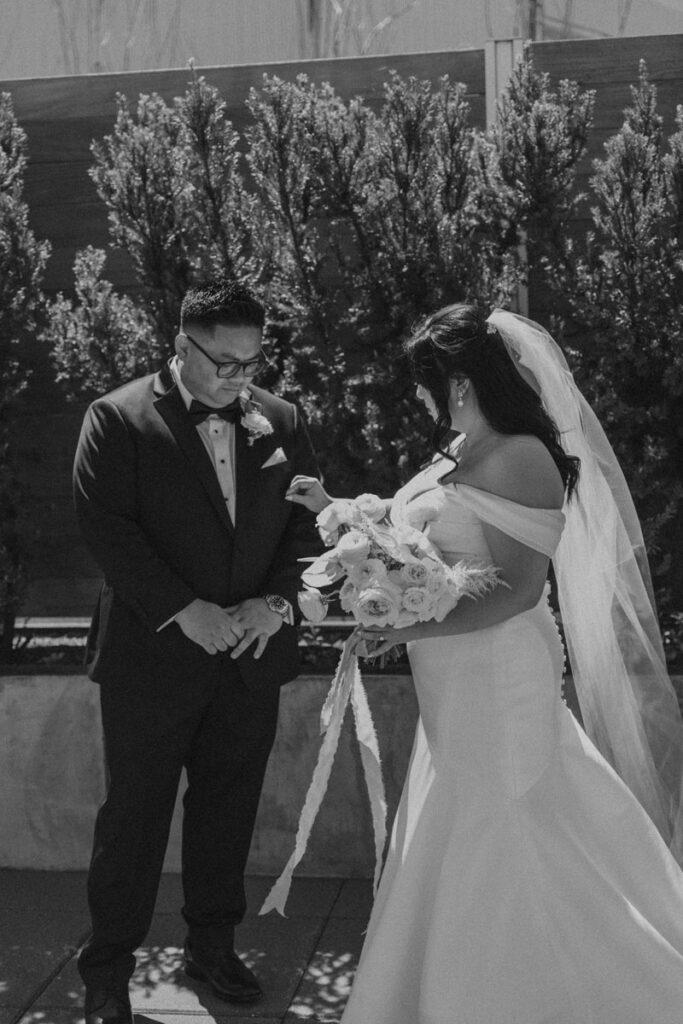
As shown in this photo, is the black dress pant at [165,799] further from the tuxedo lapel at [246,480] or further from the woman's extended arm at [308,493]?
the woman's extended arm at [308,493]

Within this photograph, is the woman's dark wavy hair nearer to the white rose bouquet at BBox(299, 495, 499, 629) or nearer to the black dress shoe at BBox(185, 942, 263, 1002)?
the white rose bouquet at BBox(299, 495, 499, 629)

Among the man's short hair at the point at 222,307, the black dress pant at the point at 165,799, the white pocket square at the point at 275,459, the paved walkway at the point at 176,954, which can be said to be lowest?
the paved walkway at the point at 176,954

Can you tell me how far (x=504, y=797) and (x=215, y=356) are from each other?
58.5 inches

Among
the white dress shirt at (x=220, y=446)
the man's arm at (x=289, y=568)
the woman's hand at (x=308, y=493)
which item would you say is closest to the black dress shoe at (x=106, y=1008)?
the man's arm at (x=289, y=568)

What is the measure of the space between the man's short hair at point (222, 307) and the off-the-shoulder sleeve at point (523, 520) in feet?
2.88

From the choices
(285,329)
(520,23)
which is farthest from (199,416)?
(520,23)

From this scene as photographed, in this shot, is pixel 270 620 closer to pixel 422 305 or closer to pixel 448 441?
pixel 448 441

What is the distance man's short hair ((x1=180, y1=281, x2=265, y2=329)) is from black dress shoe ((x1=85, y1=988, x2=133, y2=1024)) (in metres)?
1.96

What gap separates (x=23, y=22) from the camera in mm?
5605

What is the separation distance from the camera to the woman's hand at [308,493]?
Answer: 3.47 metres

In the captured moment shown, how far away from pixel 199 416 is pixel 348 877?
6.88 ft

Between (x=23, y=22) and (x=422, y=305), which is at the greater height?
(x=23, y=22)

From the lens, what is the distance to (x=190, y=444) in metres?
3.62

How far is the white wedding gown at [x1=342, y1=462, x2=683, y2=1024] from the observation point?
10.5 ft
